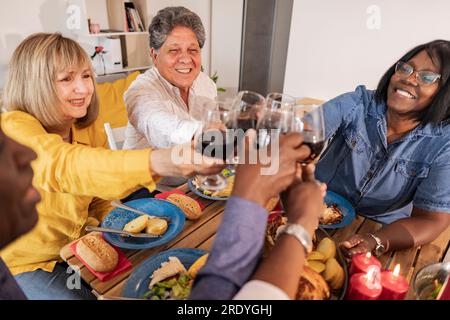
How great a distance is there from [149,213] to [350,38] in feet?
11.1

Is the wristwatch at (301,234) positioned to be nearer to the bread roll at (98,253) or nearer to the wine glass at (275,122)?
the wine glass at (275,122)

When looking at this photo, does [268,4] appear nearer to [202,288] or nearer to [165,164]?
[165,164]

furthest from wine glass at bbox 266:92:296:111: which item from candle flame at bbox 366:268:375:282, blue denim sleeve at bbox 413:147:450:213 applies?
blue denim sleeve at bbox 413:147:450:213

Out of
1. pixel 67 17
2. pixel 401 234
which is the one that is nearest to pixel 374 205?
pixel 401 234

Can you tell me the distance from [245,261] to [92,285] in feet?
1.91

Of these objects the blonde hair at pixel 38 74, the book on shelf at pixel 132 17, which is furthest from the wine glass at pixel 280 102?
the book on shelf at pixel 132 17

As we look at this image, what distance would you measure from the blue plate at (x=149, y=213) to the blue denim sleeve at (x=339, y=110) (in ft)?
3.11

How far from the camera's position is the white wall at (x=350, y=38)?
3252 millimetres

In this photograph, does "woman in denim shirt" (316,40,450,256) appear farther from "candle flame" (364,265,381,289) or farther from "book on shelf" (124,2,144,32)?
"book on shelf" (124,2,144,32)

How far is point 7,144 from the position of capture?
61cm

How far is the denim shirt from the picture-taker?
1.41m

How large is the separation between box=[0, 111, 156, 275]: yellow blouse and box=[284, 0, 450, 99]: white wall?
339cm

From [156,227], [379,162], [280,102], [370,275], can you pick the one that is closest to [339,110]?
[379,162]

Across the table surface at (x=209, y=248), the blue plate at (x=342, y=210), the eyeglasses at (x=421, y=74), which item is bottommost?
the table surface at (x=209, y=248)
